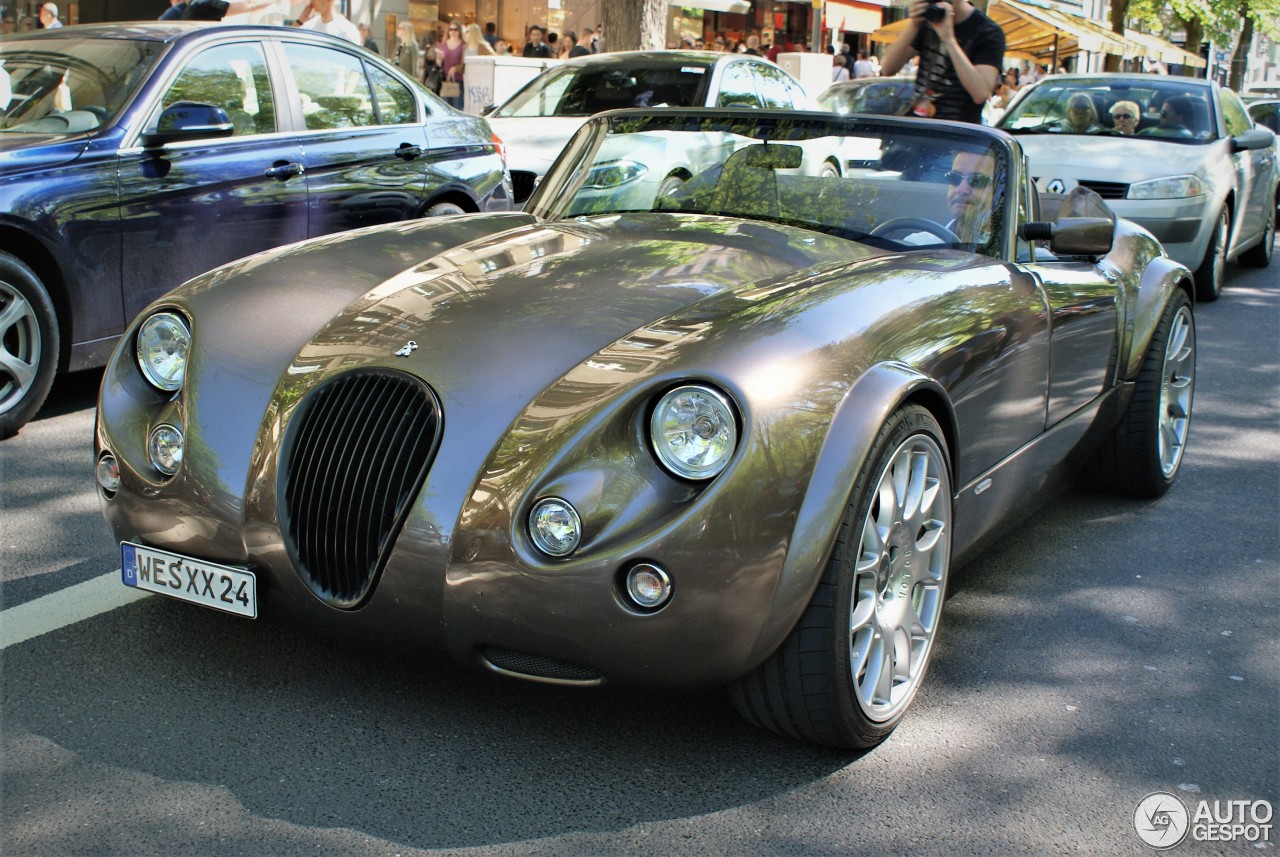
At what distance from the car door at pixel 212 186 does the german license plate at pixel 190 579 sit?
9.78 feet

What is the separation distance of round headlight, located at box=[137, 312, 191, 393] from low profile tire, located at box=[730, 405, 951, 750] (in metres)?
1.55

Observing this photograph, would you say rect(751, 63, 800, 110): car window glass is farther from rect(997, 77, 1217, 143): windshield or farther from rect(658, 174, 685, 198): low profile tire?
rect(658, 174, 685, 198): low profile tire

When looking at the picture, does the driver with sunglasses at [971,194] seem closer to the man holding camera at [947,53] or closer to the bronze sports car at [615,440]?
the bronze sports car at [615,440]

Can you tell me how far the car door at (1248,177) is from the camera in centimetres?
1080

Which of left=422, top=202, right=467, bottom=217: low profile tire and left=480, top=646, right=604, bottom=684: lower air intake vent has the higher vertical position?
left=422, top=202, right=467, bottom=217: low profile tire

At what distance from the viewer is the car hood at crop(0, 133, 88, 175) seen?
5.56m

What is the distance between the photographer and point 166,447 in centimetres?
331

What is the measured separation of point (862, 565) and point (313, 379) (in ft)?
4.27

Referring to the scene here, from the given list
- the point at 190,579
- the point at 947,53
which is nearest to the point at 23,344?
the point at 190,579

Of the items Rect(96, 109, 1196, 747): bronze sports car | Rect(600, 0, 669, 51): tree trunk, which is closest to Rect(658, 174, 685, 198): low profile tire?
Rect(96, 109, 1196, 747): bronze sports car

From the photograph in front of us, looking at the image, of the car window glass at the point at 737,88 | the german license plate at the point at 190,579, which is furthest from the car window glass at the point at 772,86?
the german license plate at the point at 190,579

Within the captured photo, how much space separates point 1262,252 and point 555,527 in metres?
11.4

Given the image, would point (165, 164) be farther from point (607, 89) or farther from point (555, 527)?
point (607, 89)

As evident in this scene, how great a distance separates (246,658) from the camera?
347 centimetres
